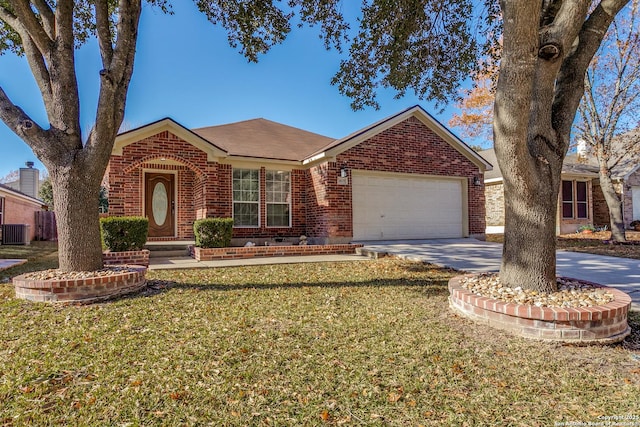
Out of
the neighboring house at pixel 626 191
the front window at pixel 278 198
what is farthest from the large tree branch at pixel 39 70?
the neighboring house at pixel 626 191

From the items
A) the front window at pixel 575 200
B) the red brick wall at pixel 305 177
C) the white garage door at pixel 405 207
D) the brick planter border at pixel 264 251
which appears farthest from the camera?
the front window at pixel 575 200

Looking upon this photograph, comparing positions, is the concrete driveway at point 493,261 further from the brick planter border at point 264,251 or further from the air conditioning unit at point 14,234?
the air conditioning unit at point 14,234

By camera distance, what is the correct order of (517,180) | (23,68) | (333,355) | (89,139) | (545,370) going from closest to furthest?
(545,370) < (333,355) < (517,180) < (89,139) < (23,68)

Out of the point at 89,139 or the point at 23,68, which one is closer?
the point at 89,139

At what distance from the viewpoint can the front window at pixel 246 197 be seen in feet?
37.4

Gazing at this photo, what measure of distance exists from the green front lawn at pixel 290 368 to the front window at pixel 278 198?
7.20m

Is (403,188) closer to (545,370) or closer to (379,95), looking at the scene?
(379,95)

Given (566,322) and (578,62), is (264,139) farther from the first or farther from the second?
(566,322)

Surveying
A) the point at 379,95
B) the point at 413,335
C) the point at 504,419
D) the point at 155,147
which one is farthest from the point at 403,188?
the point at 504,419

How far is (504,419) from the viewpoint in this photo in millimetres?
2195

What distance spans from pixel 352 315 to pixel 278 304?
1.08 metres

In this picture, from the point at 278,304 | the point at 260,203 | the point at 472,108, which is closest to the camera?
the point at 278,304

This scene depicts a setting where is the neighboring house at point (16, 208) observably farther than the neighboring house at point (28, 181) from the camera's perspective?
No

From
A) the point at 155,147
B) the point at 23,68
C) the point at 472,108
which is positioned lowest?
the point at 155,147
